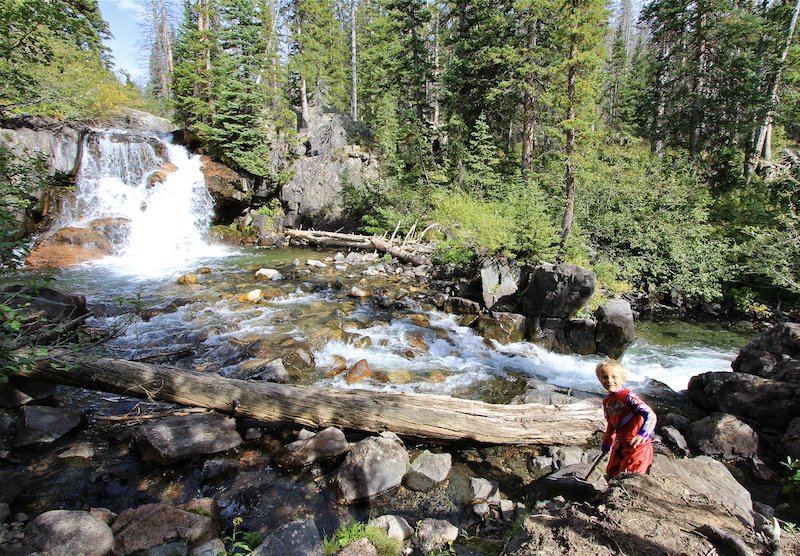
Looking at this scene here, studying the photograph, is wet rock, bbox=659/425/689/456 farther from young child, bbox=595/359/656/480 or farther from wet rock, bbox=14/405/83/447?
wet rock, bbox=14/405/83/447

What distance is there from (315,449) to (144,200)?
64.7 feet

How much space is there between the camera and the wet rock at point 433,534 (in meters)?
3.74

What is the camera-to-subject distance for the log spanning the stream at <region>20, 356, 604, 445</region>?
5.29 meters

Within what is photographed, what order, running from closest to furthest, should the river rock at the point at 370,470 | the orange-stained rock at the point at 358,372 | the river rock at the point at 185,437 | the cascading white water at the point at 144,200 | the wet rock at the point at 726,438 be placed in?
the river rock at the point at 370,470, the river rock at the point at 185,437, the wet rock at the point at 726,438, the orange-stained rock at the point at 358,372, the cascading white water at the point at 144,200

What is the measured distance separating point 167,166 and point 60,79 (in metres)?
7.73

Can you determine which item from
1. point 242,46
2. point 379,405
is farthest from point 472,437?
point 242,46

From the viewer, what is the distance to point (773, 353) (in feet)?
25.0

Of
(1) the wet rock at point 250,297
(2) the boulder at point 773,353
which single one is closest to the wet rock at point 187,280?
(1) the wet rock at point 250,297

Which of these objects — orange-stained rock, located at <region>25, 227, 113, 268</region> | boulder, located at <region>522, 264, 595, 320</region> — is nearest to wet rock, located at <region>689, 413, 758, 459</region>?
boulder, located at <region>522, 264, 595, 320</region>

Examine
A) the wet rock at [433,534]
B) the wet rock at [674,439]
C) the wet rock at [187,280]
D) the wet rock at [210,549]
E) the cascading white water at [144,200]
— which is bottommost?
the wet rock at [674,439]

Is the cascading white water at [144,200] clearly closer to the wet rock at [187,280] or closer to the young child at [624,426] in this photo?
the wet rock at [187,280]

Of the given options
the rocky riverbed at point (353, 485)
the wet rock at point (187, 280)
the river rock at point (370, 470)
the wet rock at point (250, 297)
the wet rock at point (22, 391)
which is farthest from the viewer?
the wet rock at point (187, 280)

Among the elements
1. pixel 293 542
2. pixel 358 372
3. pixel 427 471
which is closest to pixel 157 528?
pixel 293 542

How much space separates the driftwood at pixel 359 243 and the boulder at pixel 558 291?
643cm
